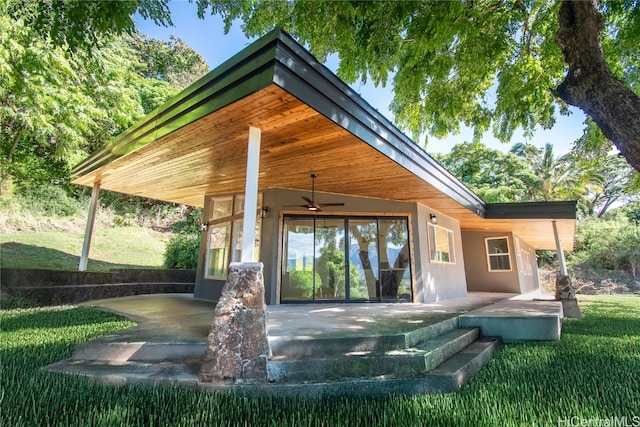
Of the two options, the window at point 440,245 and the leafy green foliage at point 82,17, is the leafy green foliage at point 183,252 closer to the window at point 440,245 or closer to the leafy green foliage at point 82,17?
the window at point 440,245

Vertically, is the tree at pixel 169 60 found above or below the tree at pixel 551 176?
above

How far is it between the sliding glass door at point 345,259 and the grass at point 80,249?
5268 millimetres

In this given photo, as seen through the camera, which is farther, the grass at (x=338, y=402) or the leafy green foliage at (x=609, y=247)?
the leafy green foliage at (x=609, y=247)

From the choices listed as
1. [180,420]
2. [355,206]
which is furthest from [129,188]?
[180,420]

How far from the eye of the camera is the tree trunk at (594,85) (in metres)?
3.23

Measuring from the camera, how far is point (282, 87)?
2.52m

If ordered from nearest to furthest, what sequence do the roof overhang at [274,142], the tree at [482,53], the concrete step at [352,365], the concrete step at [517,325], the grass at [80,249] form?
the concrete step at [352,365] < the roof overhang at [274,142] < the tree at [482,53] < the concrete step at [517,325] < the grass at [80,249]

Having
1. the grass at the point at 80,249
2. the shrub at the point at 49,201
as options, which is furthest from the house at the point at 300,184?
the shrub at the point at 49,201

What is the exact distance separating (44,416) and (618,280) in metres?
24.1

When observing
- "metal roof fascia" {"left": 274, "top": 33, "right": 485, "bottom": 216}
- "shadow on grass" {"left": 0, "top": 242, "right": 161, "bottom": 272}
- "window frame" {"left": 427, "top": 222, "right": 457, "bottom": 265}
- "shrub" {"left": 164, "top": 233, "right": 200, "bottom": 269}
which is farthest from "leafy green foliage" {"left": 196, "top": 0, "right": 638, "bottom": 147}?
"shrub" {"left": 164, "top": 233, "right": 200, "bottom": 269}

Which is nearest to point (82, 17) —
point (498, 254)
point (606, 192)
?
point (498, 254)

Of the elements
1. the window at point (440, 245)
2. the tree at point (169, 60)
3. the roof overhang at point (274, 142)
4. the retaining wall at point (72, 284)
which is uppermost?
the tree at point (169, 60)

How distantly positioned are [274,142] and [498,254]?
10606 millimetres

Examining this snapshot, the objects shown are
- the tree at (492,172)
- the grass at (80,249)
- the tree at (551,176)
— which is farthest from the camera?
the tree at (551,176)
